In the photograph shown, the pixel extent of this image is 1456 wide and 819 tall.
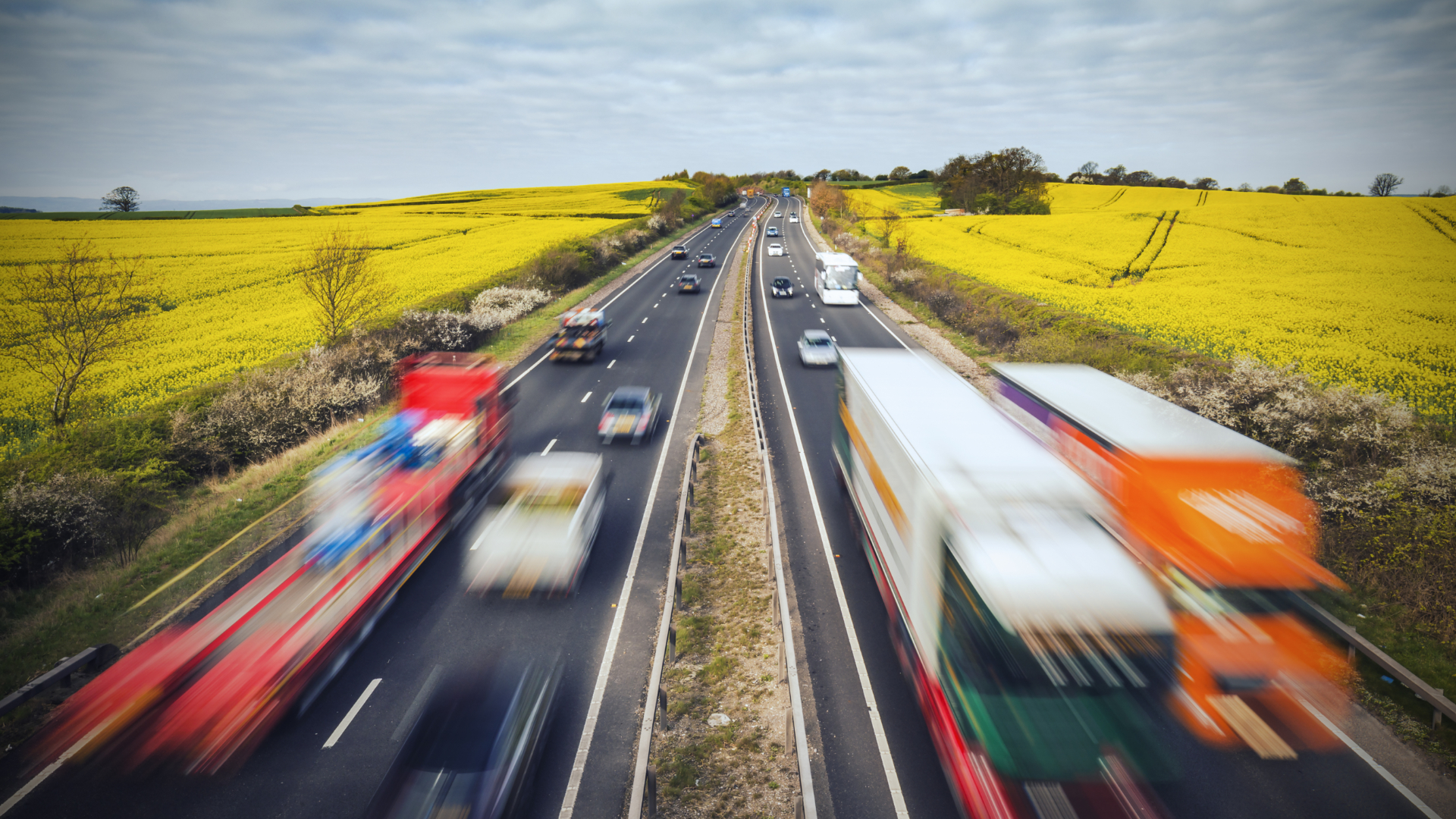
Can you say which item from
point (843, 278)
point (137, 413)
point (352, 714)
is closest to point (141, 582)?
point (352, 714)

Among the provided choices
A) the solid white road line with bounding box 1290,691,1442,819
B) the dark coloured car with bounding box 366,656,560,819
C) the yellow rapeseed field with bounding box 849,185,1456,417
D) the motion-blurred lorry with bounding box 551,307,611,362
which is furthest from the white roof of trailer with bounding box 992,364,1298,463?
the motion-blurred lorry with bounding box 551,307,611,362

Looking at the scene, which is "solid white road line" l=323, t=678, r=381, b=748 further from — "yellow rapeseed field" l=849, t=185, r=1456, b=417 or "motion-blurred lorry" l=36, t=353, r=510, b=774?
"yellow rapeseed field" l=849, t=185, r=1456, b=417

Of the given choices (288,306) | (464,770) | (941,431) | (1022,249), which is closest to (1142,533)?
(941,431)

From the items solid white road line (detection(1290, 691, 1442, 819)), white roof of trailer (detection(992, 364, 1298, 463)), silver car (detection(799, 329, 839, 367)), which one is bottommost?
solid white road line (detection(1290, 691, 1442, 819))

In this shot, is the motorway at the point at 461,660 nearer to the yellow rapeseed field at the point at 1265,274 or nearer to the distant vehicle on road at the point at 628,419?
the distant vehicle on road at the point at 628,419

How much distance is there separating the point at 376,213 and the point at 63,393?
284ft

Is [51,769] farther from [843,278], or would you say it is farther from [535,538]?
[843,278]

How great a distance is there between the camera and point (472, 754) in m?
6.26

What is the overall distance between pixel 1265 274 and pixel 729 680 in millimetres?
44042

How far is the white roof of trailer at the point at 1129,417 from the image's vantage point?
8031 millimetres

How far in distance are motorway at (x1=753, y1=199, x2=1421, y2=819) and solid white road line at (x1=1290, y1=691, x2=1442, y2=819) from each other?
82 mm

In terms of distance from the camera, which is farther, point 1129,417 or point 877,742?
point 1129,417

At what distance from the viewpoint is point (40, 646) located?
29.4ft

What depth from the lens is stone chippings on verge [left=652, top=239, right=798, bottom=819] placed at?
6848 millimetres
